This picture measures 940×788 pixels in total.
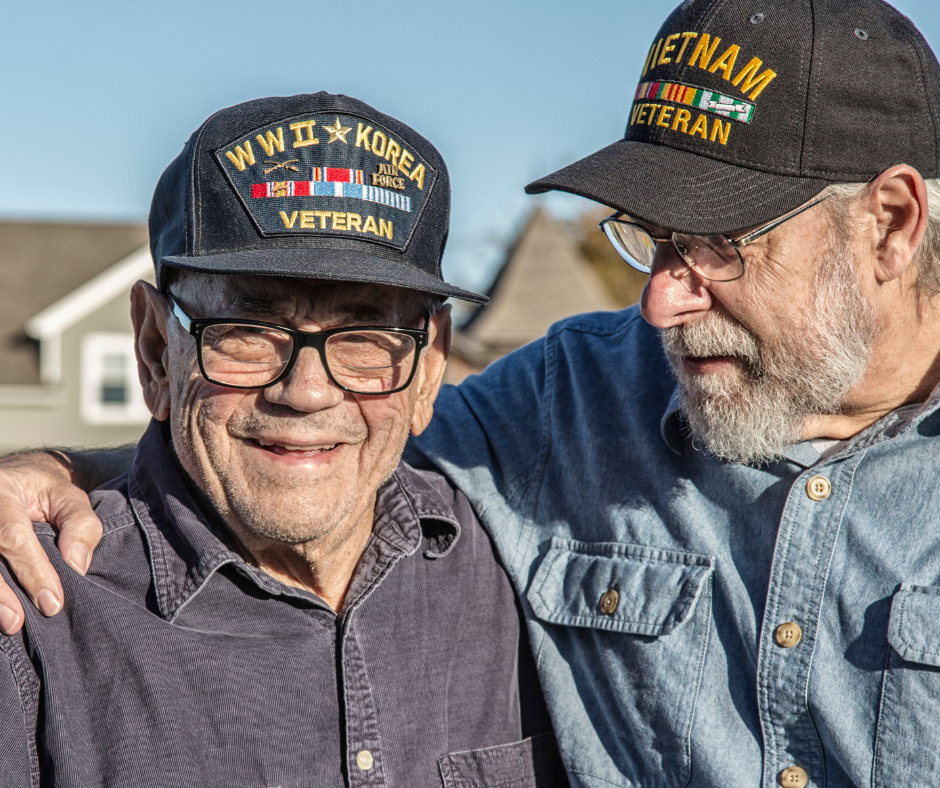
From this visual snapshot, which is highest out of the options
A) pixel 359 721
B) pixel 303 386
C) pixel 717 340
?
pixel 717 340

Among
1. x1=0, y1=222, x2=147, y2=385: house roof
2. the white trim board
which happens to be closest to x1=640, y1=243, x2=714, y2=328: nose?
the white trim board

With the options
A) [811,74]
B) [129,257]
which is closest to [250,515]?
[811,74]

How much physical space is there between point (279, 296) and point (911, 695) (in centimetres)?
178

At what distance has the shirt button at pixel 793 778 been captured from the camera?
2.49 meters

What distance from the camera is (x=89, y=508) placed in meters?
2.53

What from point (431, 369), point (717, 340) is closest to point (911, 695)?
point (717, 340)

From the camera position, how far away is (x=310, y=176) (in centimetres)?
239

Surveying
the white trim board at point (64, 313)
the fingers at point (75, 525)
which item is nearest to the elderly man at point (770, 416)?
the fingers at point (75, 525)

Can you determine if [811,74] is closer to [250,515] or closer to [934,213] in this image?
[934,213]

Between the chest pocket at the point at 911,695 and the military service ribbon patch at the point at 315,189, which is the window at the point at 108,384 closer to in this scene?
the military service ribbon patch at the point at 315,189

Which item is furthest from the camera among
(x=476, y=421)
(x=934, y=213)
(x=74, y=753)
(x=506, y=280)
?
(x=506, y=280)

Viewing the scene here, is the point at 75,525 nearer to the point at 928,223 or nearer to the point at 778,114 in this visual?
the point at 778,114

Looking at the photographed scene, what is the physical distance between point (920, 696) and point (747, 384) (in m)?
0.88

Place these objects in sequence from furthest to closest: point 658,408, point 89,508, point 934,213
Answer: point 658,408 < point 934,213 < point 89,508
